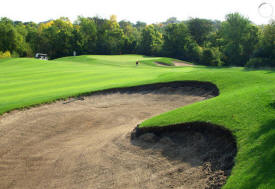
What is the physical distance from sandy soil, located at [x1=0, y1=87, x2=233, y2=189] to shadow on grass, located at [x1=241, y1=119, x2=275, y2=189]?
39.4 inches

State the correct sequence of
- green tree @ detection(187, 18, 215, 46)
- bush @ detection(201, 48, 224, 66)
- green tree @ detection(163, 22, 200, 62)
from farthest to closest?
1. green tree @ detection(187, 18, 215, 46)
2. green tree @ detection(163, 22, 200, 62)
3. bush @ detection(201, 48, 224, 66)

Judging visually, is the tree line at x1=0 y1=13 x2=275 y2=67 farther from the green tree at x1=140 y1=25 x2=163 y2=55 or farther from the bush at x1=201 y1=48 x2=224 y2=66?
the bush at x1=201 y1=48 x2=224 y2=66

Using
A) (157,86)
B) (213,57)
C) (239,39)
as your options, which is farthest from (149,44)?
(157,86)

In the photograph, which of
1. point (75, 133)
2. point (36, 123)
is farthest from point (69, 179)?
point (36, 123)

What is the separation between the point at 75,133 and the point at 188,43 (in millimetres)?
71276

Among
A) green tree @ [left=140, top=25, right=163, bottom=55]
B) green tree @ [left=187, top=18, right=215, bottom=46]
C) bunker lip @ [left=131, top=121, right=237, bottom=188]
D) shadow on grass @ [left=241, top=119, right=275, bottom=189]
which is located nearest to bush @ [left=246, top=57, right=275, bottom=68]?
bunker lip @ [left=131, top=121, right=237, bottom=188]

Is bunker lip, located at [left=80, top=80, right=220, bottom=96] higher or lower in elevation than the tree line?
lower

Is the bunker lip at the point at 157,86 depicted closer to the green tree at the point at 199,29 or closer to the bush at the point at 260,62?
the bush at the point at 260,62

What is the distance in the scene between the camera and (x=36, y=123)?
1464 centimetres

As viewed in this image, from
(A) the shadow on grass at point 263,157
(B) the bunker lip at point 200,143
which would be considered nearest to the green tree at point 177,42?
(B) the bunker lip at point 200,143

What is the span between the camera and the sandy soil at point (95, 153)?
8195 mm

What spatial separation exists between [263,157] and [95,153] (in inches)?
253

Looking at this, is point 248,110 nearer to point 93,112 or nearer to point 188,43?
point 93,112

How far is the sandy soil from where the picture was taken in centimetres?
820
